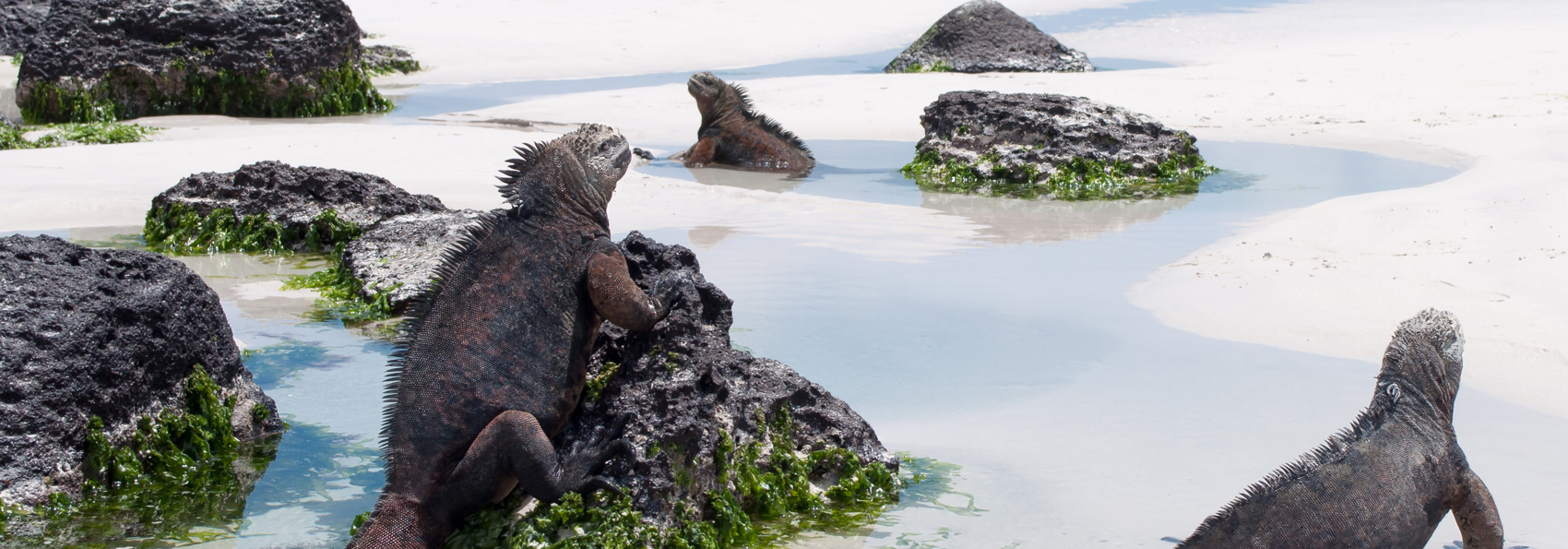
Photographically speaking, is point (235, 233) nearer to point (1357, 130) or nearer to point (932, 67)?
point (1357, 130)

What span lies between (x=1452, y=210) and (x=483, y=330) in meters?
7.28

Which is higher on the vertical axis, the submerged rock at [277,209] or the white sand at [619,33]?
the white sand at [619,33]

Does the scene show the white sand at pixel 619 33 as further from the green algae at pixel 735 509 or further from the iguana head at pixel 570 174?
the green algae at pixel 735 509

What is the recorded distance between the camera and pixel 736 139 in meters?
12.5

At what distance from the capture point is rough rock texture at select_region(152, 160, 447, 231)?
27.4 ft

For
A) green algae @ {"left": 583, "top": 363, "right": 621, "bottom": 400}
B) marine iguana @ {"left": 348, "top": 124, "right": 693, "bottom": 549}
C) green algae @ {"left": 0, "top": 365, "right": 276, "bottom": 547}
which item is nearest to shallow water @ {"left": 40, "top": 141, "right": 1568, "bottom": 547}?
green algae @ {"left": 0, "top": 365, "right": 276, "bottom": 547}

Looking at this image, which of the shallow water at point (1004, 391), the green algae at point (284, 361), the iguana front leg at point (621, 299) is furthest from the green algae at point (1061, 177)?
the iguana front leg at point (621, 299)

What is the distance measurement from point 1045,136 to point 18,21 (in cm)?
1672

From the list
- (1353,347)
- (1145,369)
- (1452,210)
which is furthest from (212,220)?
(1452,210)

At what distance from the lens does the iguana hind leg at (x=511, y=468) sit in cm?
363

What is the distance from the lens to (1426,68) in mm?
17500

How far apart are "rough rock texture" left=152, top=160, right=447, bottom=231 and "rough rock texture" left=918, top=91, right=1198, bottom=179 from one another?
571 centimetres

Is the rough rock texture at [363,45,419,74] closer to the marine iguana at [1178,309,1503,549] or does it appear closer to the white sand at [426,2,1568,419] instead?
the white sand at [426,2,1568,419]

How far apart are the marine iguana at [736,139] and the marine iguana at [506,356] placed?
25.9 ft
